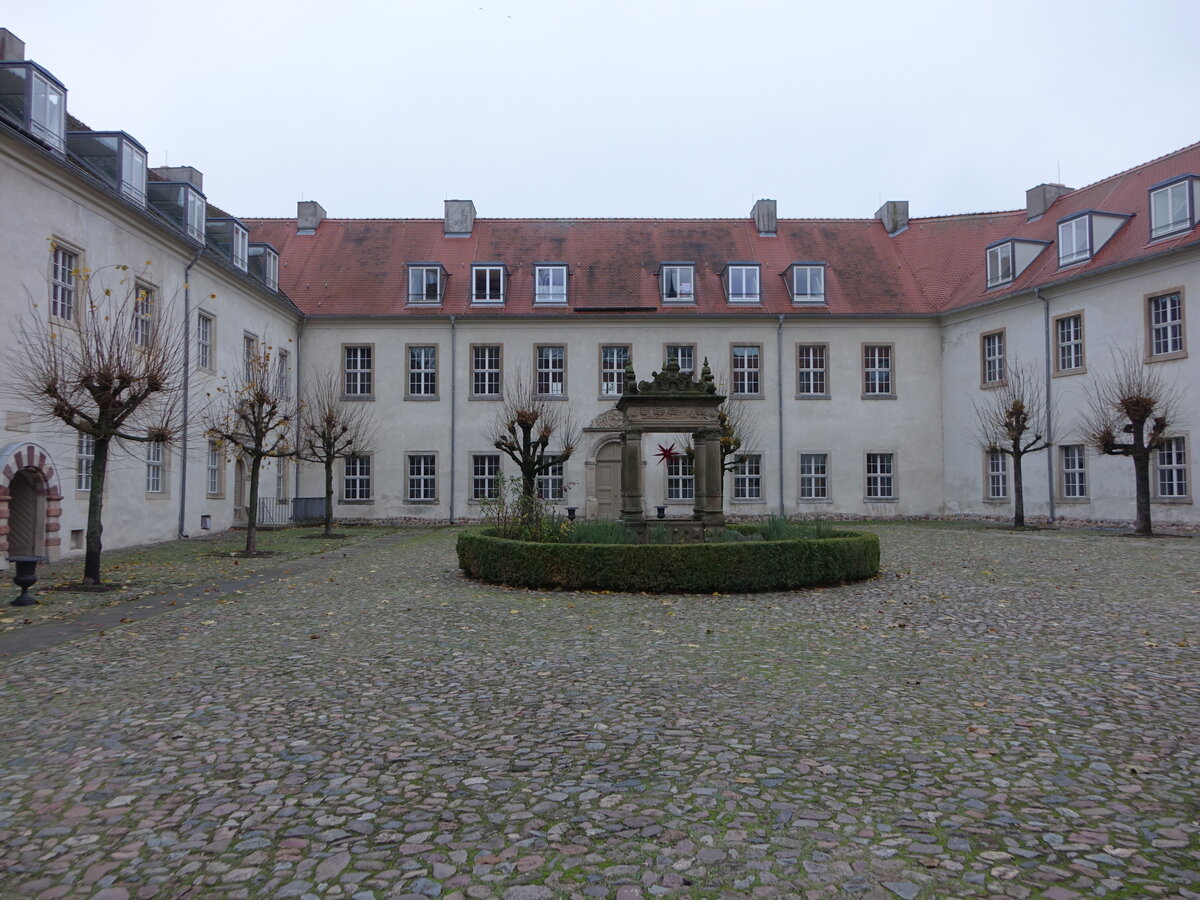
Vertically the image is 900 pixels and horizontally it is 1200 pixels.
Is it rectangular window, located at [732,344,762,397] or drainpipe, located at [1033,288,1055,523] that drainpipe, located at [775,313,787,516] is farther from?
drainpipe, located at [1033,288,1055,523]

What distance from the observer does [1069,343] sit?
25438mm

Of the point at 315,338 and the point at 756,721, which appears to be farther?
the point at 315,338

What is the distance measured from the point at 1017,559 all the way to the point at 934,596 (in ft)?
17.8

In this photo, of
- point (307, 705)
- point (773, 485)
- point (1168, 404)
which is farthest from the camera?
point (773, 485)

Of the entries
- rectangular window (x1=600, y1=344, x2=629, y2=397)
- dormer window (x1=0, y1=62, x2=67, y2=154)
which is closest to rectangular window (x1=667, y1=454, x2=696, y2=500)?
rectangular window (x1=600, y1=344, x2=629, y2=397)

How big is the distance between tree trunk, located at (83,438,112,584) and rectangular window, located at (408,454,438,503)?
1641cm

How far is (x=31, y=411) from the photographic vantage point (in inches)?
625

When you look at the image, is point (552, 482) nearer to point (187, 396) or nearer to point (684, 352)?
point (684, 352)

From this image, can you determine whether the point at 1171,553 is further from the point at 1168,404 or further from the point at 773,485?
the point at 773,485

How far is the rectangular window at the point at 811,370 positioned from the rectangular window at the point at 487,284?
10499 millimetres

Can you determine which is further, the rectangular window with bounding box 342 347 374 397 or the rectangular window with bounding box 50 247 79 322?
the rectangular window with bounding box 342 347 374 397

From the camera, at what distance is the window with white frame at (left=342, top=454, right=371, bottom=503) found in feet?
97.8

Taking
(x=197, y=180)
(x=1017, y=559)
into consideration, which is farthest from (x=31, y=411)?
(x=1017, y=559)

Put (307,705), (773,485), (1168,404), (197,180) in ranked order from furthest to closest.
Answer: (773,485) < (197,180) < (1168,404) < (307,705)
